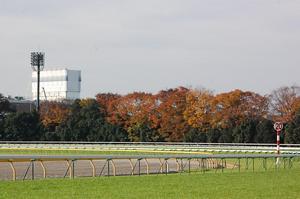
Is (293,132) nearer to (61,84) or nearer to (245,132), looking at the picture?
(245,132)

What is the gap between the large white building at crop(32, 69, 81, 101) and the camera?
449ft

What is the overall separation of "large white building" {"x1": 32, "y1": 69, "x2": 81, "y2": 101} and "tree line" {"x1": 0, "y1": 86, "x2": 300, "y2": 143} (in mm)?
44606

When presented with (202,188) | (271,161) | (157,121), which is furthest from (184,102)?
(202,188)

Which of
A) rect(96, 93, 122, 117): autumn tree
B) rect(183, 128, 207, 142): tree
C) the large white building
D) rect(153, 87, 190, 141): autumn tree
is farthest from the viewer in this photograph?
the large white building

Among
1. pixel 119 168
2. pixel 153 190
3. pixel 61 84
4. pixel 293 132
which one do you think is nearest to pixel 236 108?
pixel 293 132

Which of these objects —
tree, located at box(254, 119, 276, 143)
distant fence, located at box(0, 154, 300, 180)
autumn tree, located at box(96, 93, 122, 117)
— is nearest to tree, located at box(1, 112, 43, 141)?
autumn tree, located at box(96, 93, 122, 117)

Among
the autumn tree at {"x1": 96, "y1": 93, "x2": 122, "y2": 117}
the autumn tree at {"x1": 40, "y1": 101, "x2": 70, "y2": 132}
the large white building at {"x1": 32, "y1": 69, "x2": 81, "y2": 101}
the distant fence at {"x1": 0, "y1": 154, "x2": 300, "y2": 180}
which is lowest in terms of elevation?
the distant fence at {"x1": 0, "y1": 154, "x2": 300, "y2": 180}

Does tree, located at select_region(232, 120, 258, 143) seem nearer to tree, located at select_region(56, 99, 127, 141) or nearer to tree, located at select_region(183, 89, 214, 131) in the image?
tree, located at select_region(183, 89, 214, 131)

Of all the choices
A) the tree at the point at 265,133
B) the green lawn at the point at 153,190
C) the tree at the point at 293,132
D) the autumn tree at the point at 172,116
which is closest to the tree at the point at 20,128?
the autumn tree at the point at 172,116

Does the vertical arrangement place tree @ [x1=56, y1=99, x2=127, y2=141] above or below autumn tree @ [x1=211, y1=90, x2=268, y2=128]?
below

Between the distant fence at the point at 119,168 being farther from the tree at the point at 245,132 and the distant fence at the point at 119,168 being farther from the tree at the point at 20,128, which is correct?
the tree at the point at 20,128

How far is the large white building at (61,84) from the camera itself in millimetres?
136875

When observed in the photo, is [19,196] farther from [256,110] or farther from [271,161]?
[256,110]

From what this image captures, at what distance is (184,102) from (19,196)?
6427 centimetres
